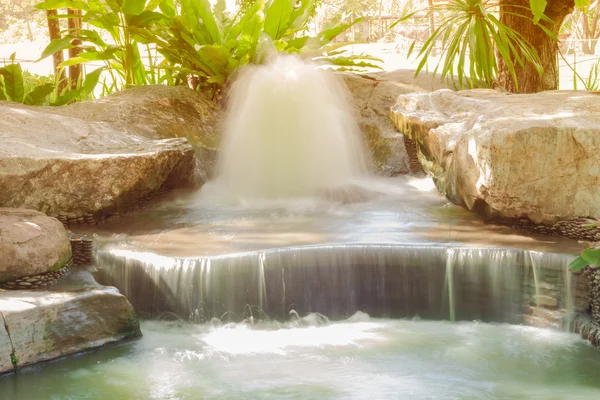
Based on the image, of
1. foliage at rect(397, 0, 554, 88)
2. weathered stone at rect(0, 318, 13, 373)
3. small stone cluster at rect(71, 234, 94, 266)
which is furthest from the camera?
foliage at rect(397, 0, 554, 88)

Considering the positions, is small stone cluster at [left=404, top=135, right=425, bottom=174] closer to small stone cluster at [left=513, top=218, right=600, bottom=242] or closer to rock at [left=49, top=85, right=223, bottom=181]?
rock at [left=49, top=85, right=223, bottom=181]

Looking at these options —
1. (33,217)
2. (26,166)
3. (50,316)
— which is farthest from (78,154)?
(50,316)

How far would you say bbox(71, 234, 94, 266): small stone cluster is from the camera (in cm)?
578

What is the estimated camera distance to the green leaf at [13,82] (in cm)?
818

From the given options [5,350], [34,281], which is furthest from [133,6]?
[5,350]

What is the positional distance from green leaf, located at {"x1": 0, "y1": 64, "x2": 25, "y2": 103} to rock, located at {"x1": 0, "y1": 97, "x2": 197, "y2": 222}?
1.89ft

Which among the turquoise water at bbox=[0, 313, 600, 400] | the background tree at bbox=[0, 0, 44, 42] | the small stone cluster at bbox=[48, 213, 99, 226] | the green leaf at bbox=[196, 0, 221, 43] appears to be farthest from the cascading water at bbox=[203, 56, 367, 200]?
the background tree at bbox=[0, 0, 44, 42]

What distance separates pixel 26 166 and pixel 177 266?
177 cm

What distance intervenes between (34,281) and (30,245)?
251 millimetres

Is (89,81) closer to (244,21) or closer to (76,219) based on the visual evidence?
(244,21)

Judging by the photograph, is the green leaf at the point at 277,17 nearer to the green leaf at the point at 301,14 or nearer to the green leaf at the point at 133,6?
the green leaf at the point at 301,14

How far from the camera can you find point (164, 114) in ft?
28.7

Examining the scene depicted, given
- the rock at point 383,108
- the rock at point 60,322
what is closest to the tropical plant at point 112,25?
the rock at point 383,108

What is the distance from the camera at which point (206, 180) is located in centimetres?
845
